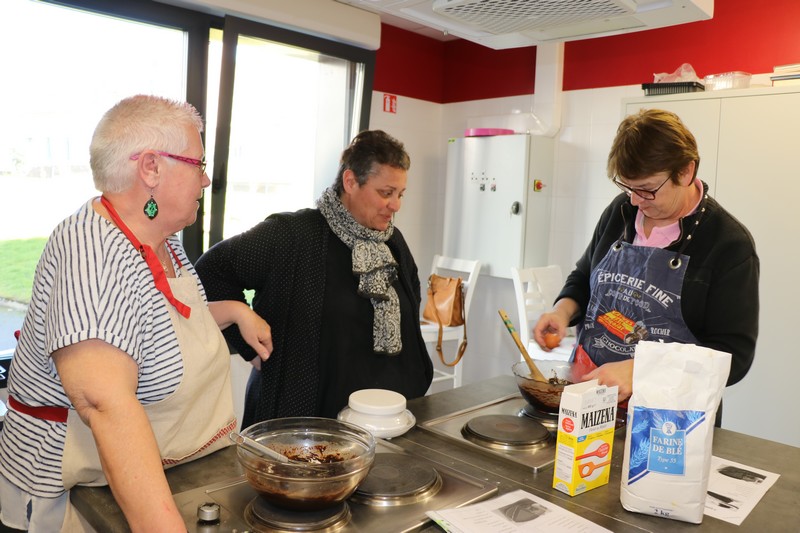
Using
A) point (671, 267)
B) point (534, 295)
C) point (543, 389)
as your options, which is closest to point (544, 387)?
point (543, 389)

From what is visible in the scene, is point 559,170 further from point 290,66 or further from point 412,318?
point 412,318

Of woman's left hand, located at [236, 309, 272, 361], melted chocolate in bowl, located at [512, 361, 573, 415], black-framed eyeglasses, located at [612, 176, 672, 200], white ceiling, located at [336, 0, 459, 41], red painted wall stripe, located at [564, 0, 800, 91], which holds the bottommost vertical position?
melted chocolate in bowl, located at [512, 361, 573, 415]

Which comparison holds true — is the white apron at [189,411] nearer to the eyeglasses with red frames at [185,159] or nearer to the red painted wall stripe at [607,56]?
the eyeglasses with red frames at [185,159]

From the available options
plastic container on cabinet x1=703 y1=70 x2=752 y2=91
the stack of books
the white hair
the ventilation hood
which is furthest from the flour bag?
plastic container on cabinet x1=703 y1=70 x2=752 y2=91

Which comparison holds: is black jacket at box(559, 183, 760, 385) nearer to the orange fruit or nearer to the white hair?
the orange fruit

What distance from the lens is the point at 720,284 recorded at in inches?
67.6

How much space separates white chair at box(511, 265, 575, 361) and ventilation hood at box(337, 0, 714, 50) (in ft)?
6.91

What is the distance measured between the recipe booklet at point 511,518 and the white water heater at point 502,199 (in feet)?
9.99

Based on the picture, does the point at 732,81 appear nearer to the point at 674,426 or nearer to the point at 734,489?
the point at 734,489

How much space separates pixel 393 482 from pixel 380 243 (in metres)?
1.06

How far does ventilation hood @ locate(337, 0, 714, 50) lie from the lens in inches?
60.0

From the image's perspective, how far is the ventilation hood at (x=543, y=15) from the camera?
152 cm

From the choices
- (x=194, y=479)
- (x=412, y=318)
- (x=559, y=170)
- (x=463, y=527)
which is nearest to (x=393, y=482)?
(x=463, y=527)

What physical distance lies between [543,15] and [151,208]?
1.03 m
